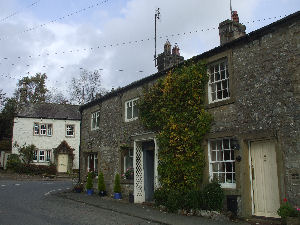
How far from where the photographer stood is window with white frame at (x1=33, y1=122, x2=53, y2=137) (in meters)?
35.4

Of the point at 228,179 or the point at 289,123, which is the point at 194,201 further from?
the point at 289,123

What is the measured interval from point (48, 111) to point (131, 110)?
75.8ft

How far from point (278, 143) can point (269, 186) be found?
1.36m

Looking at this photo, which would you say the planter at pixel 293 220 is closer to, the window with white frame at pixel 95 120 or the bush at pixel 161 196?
the bush at pixel 161 196

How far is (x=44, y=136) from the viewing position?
35438 millimetres

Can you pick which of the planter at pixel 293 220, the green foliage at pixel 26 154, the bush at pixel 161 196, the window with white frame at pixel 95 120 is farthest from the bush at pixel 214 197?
the green foliage at pixel 26 154

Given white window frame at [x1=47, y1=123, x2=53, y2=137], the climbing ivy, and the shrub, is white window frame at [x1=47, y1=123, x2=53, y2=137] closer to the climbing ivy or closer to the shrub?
the climbing ivy

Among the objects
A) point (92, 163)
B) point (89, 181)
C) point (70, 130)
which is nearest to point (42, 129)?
point (70, 130)

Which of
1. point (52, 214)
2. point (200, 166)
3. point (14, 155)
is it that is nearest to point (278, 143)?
point (200, 166)

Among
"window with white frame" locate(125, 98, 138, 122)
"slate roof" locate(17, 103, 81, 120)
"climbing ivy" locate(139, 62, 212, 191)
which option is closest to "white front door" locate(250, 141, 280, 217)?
"climbing ivy" locate(139, 62, 212, 191)

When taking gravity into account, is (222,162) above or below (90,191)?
above

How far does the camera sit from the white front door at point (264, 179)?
374 inches

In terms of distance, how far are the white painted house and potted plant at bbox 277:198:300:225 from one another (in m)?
29.2

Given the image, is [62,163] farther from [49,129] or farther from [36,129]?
[36,129]
